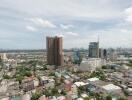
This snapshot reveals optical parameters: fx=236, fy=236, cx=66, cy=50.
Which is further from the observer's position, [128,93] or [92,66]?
[92,66]

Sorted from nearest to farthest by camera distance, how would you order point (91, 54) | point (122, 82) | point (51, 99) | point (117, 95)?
point (51, 99)
point (117, 95)
point (122, 82)
point (91, 54)

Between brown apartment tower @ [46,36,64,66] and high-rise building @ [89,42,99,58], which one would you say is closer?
brown apartment tower @ [46,36,64,66]

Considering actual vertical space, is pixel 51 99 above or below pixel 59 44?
below

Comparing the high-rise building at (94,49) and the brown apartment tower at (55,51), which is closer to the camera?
the brown apartment tower at (55,51)

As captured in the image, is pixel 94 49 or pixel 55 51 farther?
pixel 94 49

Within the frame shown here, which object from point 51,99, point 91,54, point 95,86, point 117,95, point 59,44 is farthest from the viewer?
point 91,54

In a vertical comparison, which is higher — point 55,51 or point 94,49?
point 94,49

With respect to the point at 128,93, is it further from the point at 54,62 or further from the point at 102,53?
the point at 102,53

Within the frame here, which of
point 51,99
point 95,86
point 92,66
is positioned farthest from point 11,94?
point 92,66
